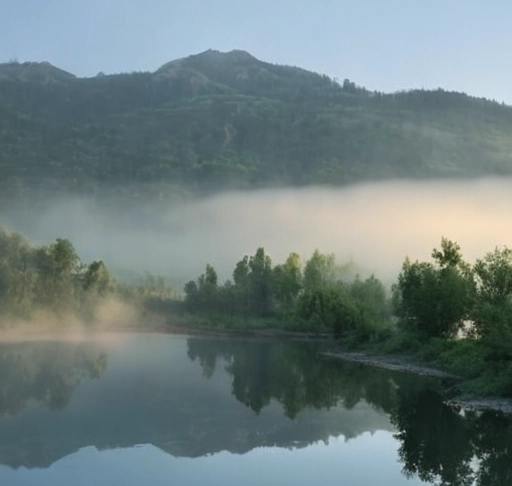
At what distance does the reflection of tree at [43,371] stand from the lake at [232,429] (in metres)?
0.10

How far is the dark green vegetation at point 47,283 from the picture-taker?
72438mm

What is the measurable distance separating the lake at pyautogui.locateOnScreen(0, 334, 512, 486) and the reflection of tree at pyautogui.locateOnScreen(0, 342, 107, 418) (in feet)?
0.33

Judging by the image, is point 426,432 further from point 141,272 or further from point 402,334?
point 141,272

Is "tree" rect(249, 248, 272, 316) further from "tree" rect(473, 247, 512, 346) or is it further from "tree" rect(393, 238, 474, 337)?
"tree" rect(473, 247, 512, 346)

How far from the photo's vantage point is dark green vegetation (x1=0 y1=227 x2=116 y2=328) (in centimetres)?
7244

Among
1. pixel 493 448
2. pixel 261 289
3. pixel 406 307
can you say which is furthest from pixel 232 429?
pixel 261 289

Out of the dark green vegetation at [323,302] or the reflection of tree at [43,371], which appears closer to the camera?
the reflection of tree at [43,371]

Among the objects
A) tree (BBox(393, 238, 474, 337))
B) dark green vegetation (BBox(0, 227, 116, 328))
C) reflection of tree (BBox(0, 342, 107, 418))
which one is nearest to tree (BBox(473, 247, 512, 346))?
tree (BBox(393, 238, 474, 337))

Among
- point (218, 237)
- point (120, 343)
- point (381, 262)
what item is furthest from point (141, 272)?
point (120, 343)

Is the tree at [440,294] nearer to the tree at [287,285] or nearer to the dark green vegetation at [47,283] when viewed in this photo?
the dark green vegetation at [47,283]

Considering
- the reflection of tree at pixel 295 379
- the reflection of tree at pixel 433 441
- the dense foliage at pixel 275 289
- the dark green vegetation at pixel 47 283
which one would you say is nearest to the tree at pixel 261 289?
the dense foliage at pixel 275 289

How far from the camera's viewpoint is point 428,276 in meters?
54.2

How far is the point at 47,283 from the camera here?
77.6 metres

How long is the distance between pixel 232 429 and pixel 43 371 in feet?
56.3
